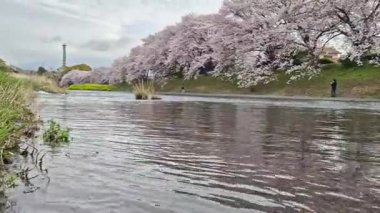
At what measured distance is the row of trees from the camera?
4331 cm

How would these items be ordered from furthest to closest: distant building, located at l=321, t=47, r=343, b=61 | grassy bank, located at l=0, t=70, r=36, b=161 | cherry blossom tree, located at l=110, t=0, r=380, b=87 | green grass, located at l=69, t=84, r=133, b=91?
green grass, located at l=69, t=84, r=133, b=91 → distant building, located at l=321, t=47, r=343, b=61 → cherry blossom tree, located at l=110, t=0, r=380, b=87 → grassy bank, located at l=0, t=70, r=36, b=161

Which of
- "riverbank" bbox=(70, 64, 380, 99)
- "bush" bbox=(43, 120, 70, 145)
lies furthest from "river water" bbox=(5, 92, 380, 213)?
"riverbank" bbox=(70, 64, 380, 99)

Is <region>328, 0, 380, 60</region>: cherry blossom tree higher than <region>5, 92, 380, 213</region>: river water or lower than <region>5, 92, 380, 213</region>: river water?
higher

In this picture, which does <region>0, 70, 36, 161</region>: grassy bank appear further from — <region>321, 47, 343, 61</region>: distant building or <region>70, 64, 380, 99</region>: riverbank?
→ <region>321, 47, 343, 61</region>: distant building

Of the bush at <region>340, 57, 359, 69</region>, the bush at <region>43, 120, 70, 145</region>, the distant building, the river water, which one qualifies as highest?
the distant building

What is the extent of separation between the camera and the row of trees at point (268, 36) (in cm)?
4331

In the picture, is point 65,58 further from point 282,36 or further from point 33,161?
point 33,161

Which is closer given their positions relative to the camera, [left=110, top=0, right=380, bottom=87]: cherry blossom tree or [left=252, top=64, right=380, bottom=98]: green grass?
[left=252, top=64, right=380, bottom=98]: green grass

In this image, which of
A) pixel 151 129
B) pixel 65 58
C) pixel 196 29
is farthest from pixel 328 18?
pixel 65 58

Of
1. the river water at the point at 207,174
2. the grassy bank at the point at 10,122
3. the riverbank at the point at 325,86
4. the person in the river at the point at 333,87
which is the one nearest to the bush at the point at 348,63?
the riverbank at the point at 325,86

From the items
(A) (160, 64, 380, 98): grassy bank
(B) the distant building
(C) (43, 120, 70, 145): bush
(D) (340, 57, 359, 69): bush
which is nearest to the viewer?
(C) (43, 120, 70, 145): bush

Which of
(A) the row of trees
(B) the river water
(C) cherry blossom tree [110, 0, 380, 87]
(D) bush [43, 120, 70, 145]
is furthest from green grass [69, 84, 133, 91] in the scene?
(D) bush [43, 120, 70, 145]

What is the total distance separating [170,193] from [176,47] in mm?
63568

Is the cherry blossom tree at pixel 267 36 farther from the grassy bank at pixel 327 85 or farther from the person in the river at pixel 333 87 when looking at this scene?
the person in the river at pixel 333 87
